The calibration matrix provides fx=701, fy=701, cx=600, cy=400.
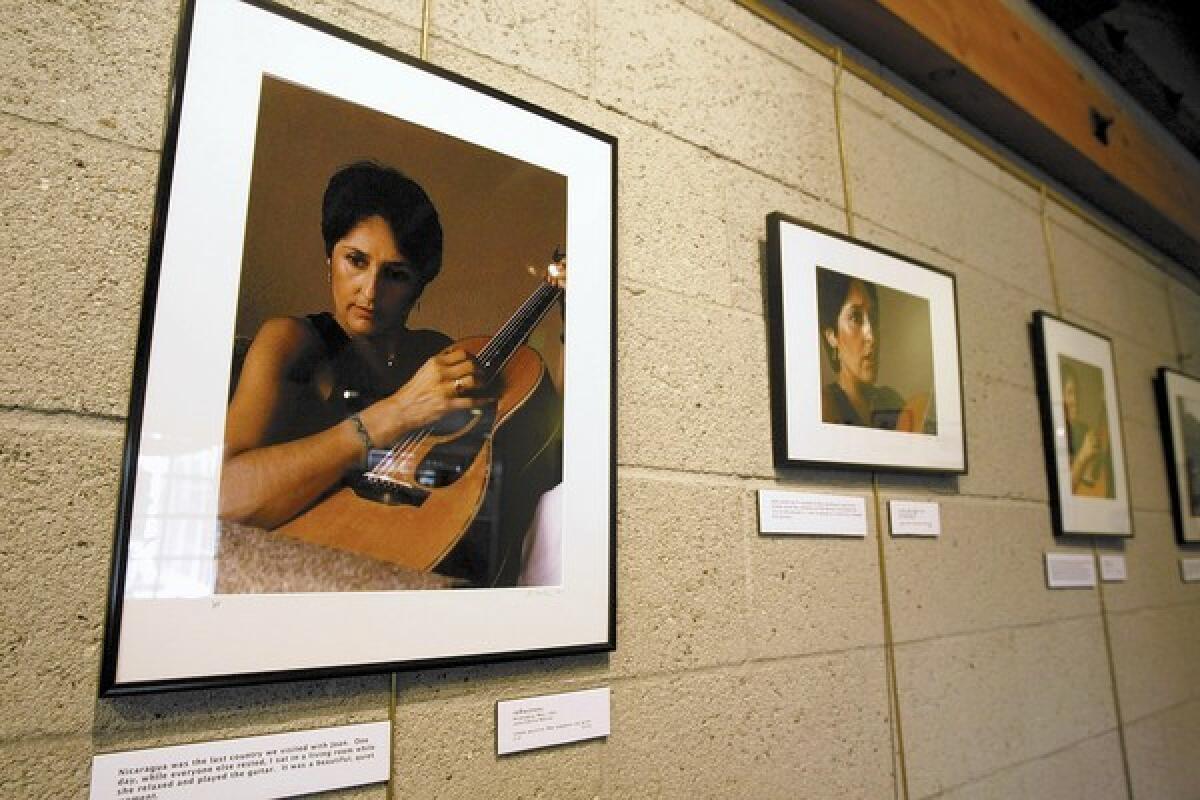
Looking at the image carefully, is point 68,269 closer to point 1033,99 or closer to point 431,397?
point 431,397

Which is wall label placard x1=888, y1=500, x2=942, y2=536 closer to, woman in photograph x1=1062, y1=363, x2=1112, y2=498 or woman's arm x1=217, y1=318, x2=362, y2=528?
woman in photograph x1=1062, y1=363, x2=1112, y2=498

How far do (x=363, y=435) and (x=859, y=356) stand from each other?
37.7 inches

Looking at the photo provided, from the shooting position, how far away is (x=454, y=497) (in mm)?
844

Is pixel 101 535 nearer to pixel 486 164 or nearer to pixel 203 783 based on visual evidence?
pixel 203 783

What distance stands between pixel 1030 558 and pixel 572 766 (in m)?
1.33

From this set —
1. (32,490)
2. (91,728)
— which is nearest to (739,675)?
(91,728)

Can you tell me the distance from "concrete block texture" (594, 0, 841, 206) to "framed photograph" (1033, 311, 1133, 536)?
2.94ft

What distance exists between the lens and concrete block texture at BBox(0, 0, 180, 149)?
69 centimetres

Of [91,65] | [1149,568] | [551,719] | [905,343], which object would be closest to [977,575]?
[905,343]

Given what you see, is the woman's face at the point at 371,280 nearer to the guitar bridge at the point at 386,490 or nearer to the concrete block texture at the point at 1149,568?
the guitar bridge at the point at 386,490

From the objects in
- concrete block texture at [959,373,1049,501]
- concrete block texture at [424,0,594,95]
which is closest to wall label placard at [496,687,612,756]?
concrete block texture at [424,0,594,95]

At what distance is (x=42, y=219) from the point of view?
672mm

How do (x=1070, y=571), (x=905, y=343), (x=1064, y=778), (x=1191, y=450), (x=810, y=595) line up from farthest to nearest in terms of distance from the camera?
(x=1191, y=450) → (x=1070, y=571) → (x=1064, y=778) → (x=905, y=343) → (x=810, y=595)

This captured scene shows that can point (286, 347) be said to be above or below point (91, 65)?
below
